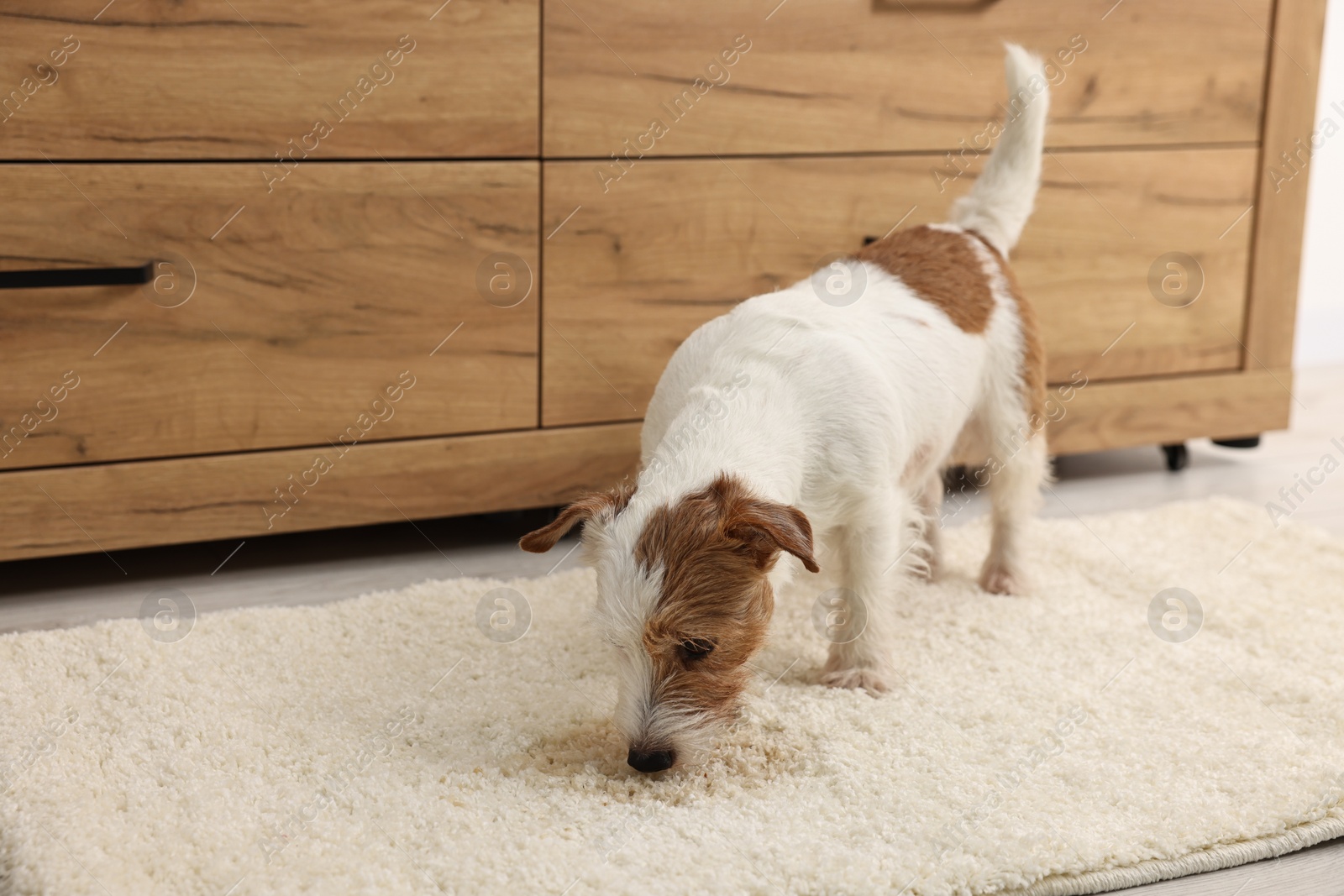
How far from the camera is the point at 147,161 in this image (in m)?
1.81

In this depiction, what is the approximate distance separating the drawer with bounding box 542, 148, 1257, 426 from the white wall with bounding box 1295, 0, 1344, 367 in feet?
3.34

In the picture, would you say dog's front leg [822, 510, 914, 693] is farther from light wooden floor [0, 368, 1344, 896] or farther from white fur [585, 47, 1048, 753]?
light wooden floor [0, 368, 1344, 896]

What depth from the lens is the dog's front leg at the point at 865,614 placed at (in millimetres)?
1671

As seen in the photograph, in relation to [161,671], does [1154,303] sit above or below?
above

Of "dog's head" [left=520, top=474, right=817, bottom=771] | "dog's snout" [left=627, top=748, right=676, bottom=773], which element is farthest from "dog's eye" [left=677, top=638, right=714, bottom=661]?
"dog's snout" [left=627, top=748, right=676, bottom=773]

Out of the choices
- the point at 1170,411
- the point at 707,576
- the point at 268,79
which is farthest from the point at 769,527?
the point at 1170,411

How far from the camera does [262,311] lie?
6.34 ft

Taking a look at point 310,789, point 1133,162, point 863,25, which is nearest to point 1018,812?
point 310,789

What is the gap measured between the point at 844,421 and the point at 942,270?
40 cm

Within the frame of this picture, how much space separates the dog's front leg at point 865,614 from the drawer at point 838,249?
2.20ft

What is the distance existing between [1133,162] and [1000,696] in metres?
1.31

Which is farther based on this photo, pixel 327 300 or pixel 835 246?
pixel 835 246

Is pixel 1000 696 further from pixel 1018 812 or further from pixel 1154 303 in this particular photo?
pixel 1154 303

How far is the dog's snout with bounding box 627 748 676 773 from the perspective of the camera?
1.35 m
